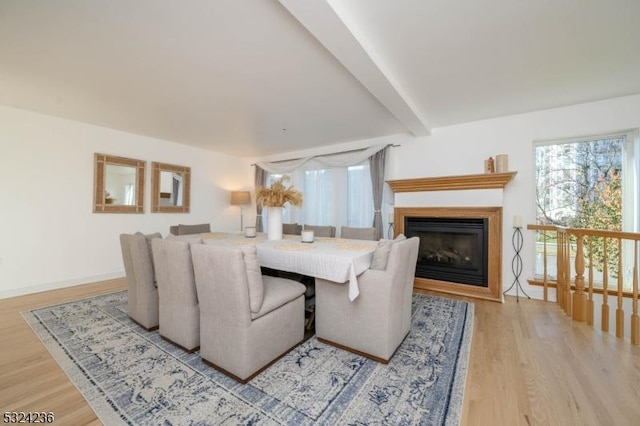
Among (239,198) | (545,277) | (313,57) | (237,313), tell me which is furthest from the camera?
(239,198)

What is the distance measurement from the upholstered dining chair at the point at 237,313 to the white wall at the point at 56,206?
124 inches

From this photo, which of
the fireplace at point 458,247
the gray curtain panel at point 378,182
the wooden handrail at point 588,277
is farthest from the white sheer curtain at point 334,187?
the wooden handrail at point 588,277

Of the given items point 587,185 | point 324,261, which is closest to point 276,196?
point 324,261

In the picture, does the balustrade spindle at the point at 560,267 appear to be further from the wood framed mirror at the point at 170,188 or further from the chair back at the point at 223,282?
the wood framed mirror at the point at 170,188

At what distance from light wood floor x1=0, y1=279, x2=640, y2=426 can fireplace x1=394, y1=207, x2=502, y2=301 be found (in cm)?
78

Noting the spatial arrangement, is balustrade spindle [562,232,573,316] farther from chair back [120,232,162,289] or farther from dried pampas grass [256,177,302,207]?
chair back [120,232,162,289]

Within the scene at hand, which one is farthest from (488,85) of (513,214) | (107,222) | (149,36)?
(107,222)

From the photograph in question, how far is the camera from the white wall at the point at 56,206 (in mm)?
3104

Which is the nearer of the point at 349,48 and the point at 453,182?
the point at 349,48

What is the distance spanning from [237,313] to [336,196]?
3.39 metres

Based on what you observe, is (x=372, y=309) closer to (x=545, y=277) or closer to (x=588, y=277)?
(x=588, y=277)

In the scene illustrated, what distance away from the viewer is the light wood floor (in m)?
1.33

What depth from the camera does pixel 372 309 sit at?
71.0 inches

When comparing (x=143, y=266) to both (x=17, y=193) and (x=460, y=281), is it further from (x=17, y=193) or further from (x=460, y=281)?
(x=460, y=281)
